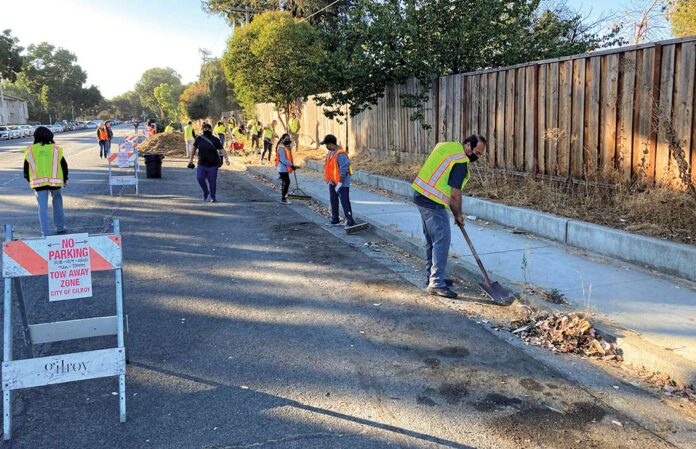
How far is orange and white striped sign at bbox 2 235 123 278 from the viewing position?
3621 mm

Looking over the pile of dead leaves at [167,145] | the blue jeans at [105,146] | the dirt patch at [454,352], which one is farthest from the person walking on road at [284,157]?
the pile of dead leaves at [167,145]

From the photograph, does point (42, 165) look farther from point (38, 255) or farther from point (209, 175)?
point (38, 255)

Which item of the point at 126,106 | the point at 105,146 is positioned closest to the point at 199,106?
the point at 105,146

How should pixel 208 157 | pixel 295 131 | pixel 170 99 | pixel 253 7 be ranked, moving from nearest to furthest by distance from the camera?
pixel 208 157
pixel 295 131
pixel 253 7
pixel 170 99

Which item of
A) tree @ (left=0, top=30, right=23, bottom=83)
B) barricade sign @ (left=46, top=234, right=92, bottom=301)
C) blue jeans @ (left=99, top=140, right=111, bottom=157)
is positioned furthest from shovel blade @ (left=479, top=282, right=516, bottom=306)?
tree @ (left=0, top=30, right=23, bottom=83)

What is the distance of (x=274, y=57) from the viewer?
75.3ft

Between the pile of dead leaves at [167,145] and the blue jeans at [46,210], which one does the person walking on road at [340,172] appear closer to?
the blue jeans at [46,210]

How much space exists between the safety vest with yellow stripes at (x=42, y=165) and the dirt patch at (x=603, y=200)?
24.9ft

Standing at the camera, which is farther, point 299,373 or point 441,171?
point 441,171

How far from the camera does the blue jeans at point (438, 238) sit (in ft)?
20.4

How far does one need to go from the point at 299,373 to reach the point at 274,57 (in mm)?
20519

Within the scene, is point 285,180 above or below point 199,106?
below

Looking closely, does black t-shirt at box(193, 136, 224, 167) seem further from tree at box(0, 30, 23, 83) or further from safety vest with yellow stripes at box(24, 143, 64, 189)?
tree at box(0, 30, 23, 83)

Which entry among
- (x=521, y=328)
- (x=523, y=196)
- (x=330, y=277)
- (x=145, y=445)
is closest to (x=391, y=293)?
(x=330, y=277)
